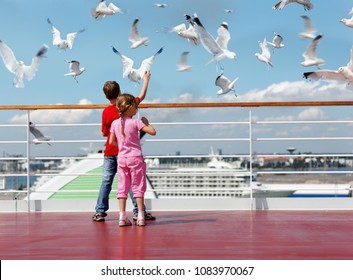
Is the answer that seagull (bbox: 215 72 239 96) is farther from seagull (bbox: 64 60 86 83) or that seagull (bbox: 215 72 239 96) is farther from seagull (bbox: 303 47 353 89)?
seagull (bbox: 64 60 86 83)

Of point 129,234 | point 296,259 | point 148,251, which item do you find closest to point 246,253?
point 296,259

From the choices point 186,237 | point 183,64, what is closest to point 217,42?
point 183,64

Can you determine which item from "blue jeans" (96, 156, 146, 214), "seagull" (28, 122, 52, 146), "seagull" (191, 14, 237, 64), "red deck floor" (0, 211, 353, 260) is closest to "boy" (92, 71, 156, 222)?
"blue jeans" (96, 156, 146, 214)

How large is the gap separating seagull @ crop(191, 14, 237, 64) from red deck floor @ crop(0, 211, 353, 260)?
1750 millimetres

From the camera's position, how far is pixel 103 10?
664 centimetres

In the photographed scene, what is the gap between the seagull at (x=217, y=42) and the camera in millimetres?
5306

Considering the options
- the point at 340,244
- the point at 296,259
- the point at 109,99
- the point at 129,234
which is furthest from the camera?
the point at 109,99

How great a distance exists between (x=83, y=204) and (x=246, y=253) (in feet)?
7.27

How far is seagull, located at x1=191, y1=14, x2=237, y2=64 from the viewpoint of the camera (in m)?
5.31

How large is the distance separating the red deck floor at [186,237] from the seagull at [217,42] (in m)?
1.75

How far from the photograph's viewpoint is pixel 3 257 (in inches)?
96.0
